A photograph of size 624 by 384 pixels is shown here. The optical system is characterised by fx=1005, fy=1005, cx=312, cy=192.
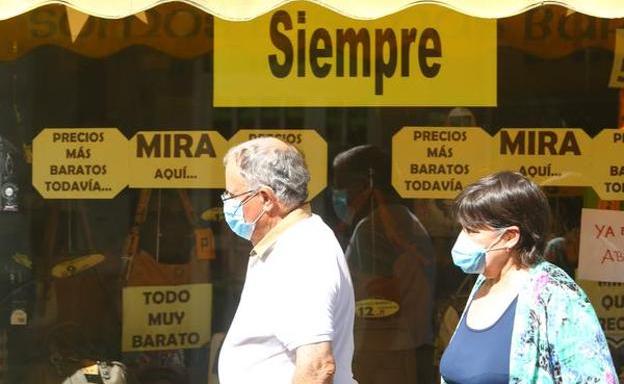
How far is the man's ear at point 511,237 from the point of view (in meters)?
2.84

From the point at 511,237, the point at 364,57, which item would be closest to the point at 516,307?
→ the point at 511,237

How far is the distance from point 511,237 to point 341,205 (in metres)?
2.14

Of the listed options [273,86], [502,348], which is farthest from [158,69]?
[502,348]

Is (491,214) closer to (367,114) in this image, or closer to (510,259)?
(510,259)

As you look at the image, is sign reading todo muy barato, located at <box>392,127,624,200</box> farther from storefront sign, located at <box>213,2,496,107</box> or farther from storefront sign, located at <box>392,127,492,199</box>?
storefront sign, located at <box>213,2,496,107</box>

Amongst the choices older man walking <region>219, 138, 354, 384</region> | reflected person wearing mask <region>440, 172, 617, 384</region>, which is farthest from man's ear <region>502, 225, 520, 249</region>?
older man walking <region>219, 138, 354, 384</region>

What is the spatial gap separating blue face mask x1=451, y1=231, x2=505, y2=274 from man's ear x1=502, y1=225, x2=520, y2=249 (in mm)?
15

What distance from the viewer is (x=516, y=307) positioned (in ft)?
9.02

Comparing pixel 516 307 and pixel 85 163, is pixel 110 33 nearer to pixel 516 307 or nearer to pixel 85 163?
pixel 85 163

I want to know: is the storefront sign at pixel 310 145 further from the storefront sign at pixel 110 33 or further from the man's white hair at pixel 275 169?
the man's white hair at pixel 275 169

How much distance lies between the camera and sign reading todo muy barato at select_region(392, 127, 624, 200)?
480cm

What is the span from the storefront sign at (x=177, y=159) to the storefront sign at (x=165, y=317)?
537 mm

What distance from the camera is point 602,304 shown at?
4.93m

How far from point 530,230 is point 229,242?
240 cm
